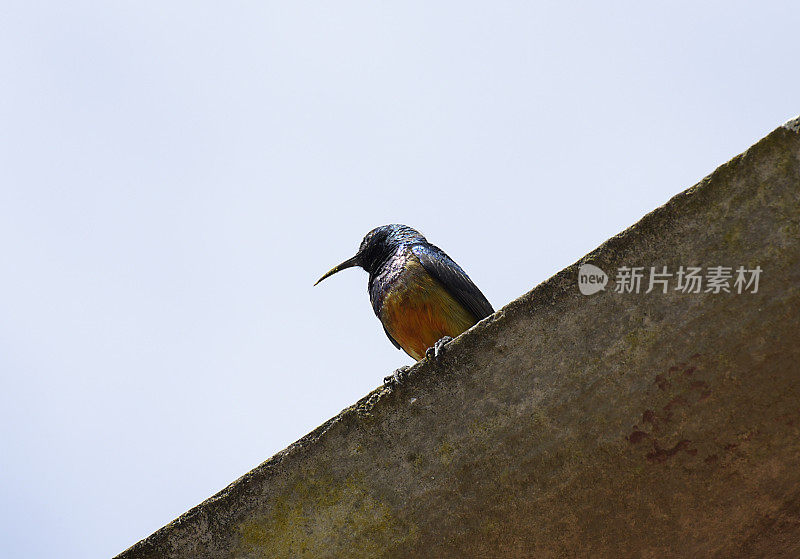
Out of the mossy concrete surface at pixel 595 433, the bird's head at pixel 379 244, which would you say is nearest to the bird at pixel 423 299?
the bird's head at pixel 379 244

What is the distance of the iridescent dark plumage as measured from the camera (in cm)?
507

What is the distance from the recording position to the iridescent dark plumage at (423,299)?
5074mm

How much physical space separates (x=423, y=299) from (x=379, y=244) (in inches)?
41.4

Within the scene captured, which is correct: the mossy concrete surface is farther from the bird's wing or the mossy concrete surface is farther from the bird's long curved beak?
the bird's long curved beak

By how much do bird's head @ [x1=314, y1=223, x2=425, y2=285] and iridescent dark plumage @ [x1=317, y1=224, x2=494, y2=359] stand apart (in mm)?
225

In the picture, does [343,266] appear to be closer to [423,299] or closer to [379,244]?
[379,244]

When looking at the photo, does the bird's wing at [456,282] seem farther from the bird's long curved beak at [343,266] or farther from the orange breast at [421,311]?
the bird's long curved beak at [343,266]

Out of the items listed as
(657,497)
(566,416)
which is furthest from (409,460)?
(657,497)

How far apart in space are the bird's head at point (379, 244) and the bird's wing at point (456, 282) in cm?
38

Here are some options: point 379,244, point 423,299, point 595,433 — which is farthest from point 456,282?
point 595,433

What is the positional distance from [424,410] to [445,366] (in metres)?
0.17

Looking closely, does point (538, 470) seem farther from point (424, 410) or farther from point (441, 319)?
point (441, 319)

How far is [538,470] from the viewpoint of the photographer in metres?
2.52

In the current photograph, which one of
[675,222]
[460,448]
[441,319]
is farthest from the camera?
[441,319]
